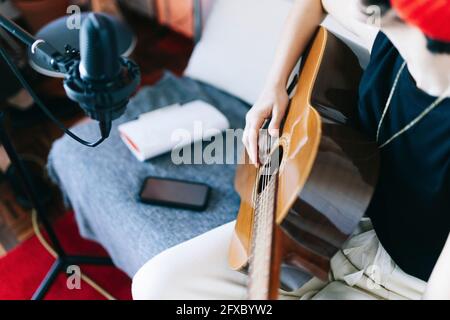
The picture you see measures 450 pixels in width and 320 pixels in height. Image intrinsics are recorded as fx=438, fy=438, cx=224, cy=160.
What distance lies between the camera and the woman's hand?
97 centimetres

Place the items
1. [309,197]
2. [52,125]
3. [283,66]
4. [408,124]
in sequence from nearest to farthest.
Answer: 1. [309,197]
2. [408,124]
3. [283,66]
4. [52,125]

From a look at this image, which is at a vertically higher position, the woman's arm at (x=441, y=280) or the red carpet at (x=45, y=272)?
the woman's arm at (x=441, y=280)

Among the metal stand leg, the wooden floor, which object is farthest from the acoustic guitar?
the wooden floor

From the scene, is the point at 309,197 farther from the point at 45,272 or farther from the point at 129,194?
the point at 45,272

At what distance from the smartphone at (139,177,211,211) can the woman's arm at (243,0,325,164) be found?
9.0 inches

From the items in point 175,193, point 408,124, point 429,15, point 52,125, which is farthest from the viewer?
point 52,125

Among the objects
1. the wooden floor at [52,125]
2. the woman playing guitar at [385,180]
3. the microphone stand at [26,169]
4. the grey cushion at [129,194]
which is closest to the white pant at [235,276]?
the woman playing guitar at [385,180]

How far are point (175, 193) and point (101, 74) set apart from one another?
646 millimetres

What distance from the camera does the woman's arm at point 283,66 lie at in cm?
98

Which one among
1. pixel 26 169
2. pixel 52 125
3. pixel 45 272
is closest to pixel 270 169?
pixel 26 169

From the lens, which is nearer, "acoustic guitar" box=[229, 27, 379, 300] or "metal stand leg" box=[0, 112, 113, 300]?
"acoustic guitar" box=[229, 27, 379, 300]

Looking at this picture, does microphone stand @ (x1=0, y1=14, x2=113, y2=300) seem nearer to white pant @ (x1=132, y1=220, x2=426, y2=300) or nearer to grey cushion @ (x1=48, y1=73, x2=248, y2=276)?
grey cushion @ (x1=48, y1=73, x2=248, y2=276)

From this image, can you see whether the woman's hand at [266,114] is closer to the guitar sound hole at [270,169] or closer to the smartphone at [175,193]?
the guitar sound hole at [270,169]

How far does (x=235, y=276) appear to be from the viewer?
0.92 meters
